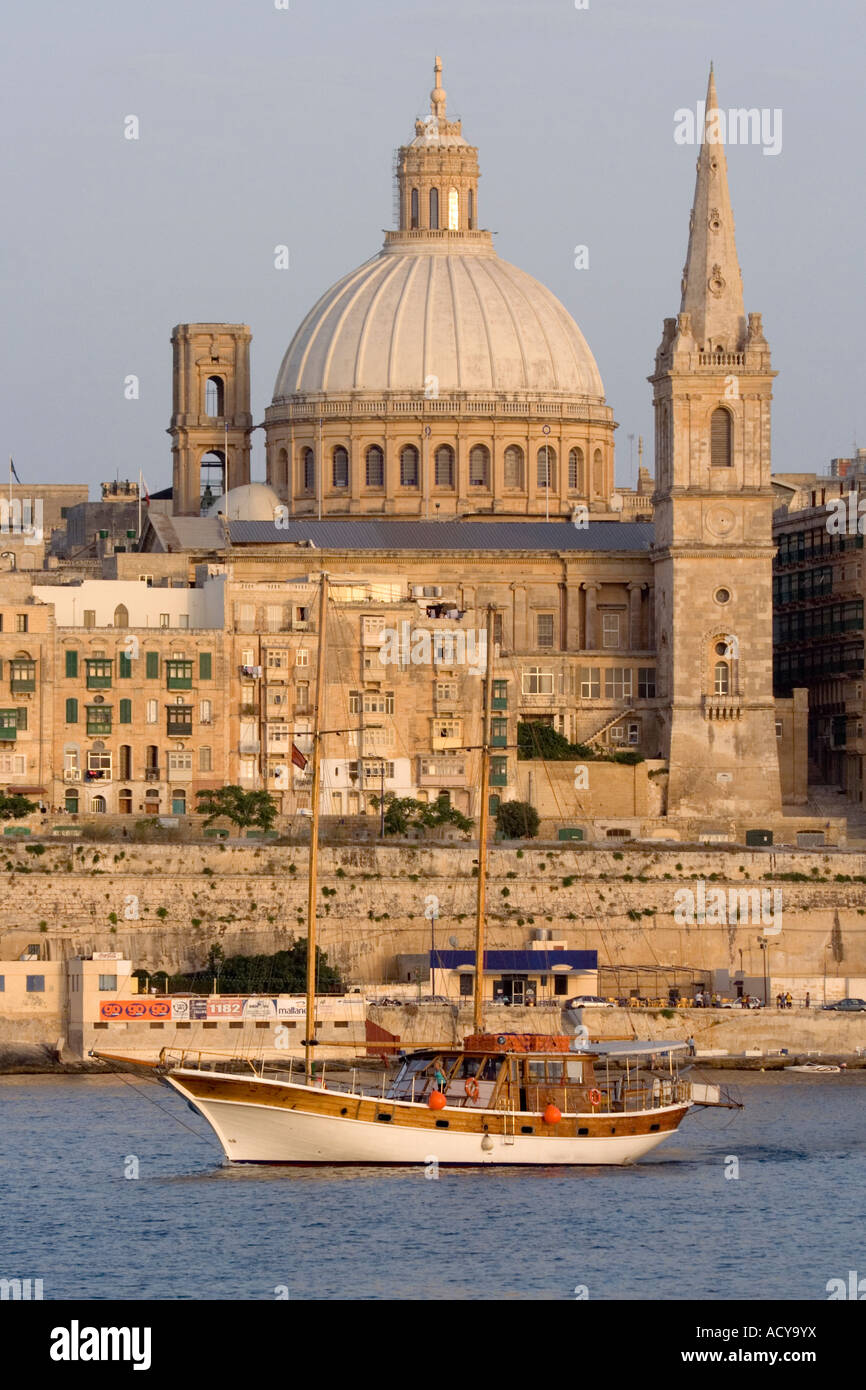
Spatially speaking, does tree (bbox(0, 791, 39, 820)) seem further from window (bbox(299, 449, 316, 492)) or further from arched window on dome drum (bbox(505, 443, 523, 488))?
arched window on dome drum (bbox(505, 443, 523, 488))

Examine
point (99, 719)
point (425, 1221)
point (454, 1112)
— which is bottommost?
point (425, 1221)

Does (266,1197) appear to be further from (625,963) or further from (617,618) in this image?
(617,618)

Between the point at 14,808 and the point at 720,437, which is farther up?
the point at 720,437

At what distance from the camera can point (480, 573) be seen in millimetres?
100062

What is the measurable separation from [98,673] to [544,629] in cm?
1642

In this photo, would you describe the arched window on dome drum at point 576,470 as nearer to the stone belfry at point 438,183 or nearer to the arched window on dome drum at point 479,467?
the arched window on dome drum at point 479,467

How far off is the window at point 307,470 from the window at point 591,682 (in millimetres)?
13806

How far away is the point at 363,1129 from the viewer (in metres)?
54.6

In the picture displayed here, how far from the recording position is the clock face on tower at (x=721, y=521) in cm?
9400

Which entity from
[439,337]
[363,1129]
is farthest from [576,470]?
[363,1129]

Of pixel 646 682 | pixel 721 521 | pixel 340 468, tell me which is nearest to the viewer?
pixel 721 521

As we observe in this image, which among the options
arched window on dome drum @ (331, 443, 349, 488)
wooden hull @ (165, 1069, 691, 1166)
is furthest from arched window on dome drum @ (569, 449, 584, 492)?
wooden hull @ (165, 1069, 691, 1166)

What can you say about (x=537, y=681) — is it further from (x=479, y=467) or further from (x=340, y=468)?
(x=340, y=468)

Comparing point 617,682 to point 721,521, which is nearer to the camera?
point 721,521
